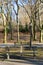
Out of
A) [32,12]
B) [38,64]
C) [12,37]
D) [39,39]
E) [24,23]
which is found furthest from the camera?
[24,23]

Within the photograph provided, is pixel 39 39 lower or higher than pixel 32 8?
lower

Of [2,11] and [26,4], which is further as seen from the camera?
[2,11]

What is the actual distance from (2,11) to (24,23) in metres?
18.6

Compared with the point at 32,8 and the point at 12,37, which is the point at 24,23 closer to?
the point at 12,37

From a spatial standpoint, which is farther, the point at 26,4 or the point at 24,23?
the point at 24,23

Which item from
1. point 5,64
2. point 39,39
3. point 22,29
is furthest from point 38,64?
point 22,29

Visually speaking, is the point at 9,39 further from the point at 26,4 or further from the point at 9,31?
the point at 26,4

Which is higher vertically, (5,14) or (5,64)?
(5,14)

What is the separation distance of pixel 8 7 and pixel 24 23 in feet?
62.4

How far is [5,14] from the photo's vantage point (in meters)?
39.5

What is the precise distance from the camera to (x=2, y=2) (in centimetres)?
3309

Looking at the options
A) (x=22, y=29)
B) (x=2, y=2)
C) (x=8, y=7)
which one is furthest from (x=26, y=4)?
(x=22, y=29)

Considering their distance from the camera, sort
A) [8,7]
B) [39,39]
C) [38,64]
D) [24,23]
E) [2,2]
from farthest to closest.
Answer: [24,23], [39,39], [8,7], [2,2], [38,64]

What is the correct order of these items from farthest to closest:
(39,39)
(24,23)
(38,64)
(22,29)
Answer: (24,23) → (22,29) → (39,39) → (38,64)
